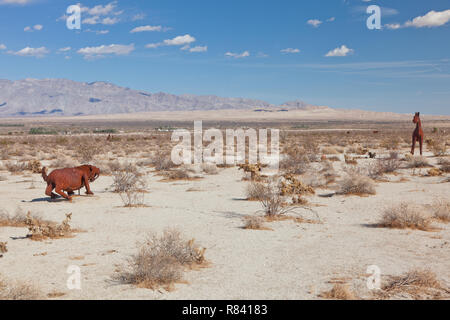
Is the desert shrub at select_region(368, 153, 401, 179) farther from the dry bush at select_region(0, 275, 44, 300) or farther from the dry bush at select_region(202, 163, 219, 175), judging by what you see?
the dry bush at select_region(0, 275, 44, 300)

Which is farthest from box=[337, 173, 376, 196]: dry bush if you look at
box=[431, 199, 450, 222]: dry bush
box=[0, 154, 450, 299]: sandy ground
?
box=[431, 199, 450, 222]: dry bush

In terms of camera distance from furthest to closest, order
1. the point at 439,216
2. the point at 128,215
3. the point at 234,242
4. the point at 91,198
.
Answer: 1. the point at 91,198
2. the point at 128,215
3. the point at 439,216
4. the point at 234,242

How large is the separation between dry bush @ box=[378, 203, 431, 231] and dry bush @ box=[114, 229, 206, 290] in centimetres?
441

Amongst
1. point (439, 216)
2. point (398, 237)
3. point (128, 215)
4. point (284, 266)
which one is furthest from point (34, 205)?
point (439, 216)

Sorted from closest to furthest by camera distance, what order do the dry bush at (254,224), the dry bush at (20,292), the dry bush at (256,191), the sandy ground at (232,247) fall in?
1. the dry bush at (20,292)
2. the sandy ground at (232,247)
3. the dry bush at (254,224)
4. the dry bush at (256,191)

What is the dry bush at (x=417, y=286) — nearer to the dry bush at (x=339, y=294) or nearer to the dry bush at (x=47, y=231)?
the dry bush at (x=339, y=294)

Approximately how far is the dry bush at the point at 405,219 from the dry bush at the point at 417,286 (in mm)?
3165

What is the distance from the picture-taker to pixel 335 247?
25.3 feet

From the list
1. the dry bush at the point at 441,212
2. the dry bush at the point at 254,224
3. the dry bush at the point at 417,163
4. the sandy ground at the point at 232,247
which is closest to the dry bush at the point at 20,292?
the sandy ground at the point at 232,247

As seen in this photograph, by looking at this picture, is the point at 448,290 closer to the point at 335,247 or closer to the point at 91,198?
the point at 335,247

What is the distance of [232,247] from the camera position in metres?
7.80

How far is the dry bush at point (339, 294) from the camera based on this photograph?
209 inches

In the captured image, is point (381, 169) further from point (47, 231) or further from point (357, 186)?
point (47, 231)
